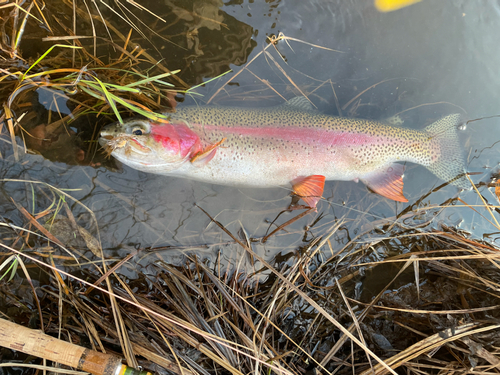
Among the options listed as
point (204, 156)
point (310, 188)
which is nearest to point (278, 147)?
point (310, 188)

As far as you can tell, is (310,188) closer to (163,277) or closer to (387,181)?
(387,181)

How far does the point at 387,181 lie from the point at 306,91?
128 centimetres

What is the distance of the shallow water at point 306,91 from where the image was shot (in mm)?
2375

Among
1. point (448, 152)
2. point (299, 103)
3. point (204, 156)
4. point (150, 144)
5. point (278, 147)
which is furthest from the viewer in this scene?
point (448, 152)

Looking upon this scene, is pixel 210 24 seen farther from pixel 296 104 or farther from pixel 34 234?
pixel 34 234

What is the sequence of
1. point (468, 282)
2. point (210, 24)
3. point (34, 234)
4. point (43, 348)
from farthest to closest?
point (210, 24) < point (468, 282) < point (34, 234) < point (43, 348)

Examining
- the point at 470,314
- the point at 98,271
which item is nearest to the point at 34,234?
the point at 98,271

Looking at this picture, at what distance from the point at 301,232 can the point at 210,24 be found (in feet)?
7.38

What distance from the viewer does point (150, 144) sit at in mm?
2182

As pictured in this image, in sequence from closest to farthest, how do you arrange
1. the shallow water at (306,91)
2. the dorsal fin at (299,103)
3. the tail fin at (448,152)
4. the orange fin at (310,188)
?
1. the shallow water at (306,91)
2. the orange fin at (310,188)
3. the dorsal fin at (299,103)
4. the tail fin at (448,152)

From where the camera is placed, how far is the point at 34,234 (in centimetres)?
216

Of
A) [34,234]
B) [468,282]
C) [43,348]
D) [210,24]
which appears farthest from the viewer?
[210,24]

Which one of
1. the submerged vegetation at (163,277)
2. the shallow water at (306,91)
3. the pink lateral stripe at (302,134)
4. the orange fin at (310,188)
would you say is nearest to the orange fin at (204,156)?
the pink lateral stripe at (302,134)

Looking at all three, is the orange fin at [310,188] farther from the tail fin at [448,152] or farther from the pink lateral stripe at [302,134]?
the tail fin at [448,152]
